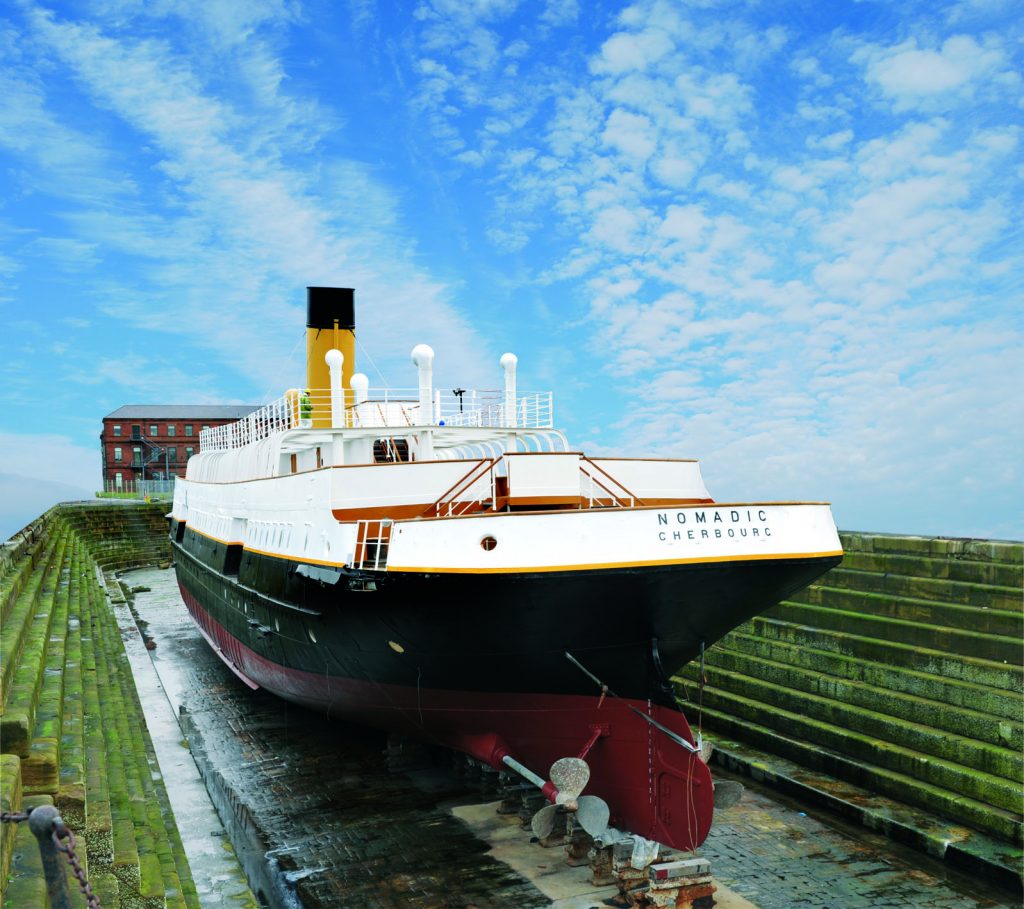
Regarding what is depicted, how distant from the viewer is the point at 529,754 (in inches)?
419

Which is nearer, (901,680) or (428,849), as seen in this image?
(428,849)

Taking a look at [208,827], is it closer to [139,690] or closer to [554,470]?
[554,470]

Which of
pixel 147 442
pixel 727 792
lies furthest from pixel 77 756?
pixel 147 442

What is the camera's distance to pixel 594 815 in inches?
370

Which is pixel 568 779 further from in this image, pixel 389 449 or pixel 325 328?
pixel 325 328

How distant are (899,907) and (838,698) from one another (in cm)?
429

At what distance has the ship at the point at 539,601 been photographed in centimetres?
944

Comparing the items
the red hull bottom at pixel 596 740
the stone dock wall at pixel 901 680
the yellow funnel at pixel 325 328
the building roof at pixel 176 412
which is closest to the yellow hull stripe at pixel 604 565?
the red hull bottom at pixel 596 740

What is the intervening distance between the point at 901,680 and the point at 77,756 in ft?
36.0

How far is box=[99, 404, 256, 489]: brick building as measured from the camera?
81750mm

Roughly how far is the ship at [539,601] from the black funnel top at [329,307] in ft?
17.0

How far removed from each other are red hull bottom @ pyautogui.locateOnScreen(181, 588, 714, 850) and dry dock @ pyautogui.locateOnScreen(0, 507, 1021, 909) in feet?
3.04

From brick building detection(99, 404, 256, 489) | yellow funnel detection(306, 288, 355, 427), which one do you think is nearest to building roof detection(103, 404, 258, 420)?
brick building detection(99, 404, 256, 489)

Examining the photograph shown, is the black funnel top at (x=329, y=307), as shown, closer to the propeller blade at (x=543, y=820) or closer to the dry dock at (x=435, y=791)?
the dry dock at (x=435, y=791)
